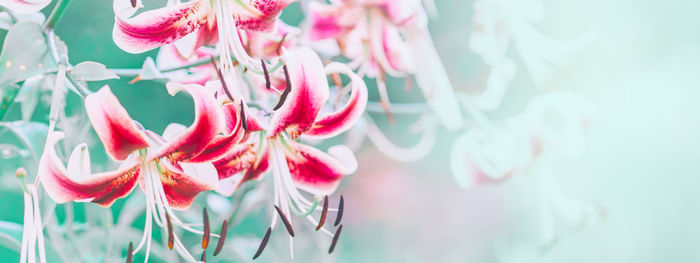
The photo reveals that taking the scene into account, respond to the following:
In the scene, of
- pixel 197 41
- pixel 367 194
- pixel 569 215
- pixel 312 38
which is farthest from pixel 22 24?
pixel 569 215

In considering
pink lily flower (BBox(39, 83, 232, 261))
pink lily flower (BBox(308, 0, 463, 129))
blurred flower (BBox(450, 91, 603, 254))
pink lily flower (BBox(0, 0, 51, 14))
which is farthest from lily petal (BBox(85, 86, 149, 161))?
blurred flower (BBox(450, 91, 603, 254))

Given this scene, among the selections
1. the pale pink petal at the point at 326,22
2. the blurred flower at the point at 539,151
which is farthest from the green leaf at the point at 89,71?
the blurred flower at the point at 539,151

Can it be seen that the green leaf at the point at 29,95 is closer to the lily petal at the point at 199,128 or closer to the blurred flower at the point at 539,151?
the lily petal at the point at 199,128

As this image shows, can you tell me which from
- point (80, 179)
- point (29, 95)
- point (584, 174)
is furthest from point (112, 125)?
point (584, 174)

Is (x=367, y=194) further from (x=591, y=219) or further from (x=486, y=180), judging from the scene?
(x=591, y=219)

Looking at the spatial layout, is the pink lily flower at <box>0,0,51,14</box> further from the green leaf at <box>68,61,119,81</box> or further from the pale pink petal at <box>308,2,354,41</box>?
the pale pink petal at <box>308,2,354,41</box>
